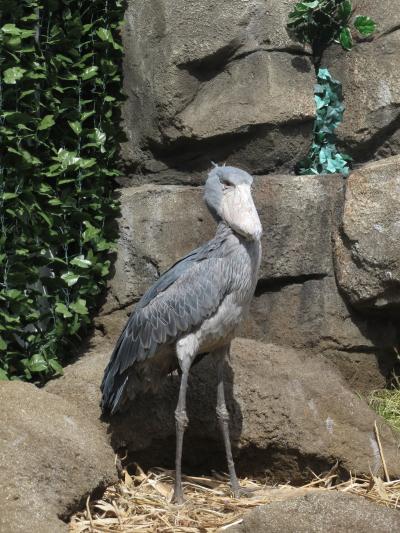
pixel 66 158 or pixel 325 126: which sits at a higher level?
pixel 325 126

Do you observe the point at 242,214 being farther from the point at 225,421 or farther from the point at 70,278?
the point at 70,278

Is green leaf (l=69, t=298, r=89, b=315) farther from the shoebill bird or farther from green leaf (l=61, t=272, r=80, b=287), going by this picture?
the shoebill bird

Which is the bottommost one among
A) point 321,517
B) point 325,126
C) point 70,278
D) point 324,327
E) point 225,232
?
point 321,517

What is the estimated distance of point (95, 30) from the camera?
238 inches

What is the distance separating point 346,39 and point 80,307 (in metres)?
2.31

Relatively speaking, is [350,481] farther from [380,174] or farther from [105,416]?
[380,174]

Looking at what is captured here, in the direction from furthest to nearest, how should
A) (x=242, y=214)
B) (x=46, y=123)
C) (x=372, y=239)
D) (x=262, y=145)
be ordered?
(x=262, y=145) < (x=372, y=239) < (x=46, y=123) < (x=242, y=214)

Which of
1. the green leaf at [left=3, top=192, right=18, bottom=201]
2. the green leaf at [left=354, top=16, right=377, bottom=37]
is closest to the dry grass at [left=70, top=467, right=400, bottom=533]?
the green leaf at [left=3, top=192, right=18, bottom=201]

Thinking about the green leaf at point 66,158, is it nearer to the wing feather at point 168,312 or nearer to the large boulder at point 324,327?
the wing feather at point 168,312

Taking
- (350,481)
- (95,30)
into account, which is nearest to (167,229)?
(95,30)

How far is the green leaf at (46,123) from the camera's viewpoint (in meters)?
5.68

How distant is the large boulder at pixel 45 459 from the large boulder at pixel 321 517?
33.1 inches

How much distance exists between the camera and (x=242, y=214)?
196 inches

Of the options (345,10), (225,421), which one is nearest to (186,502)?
(225,421)
